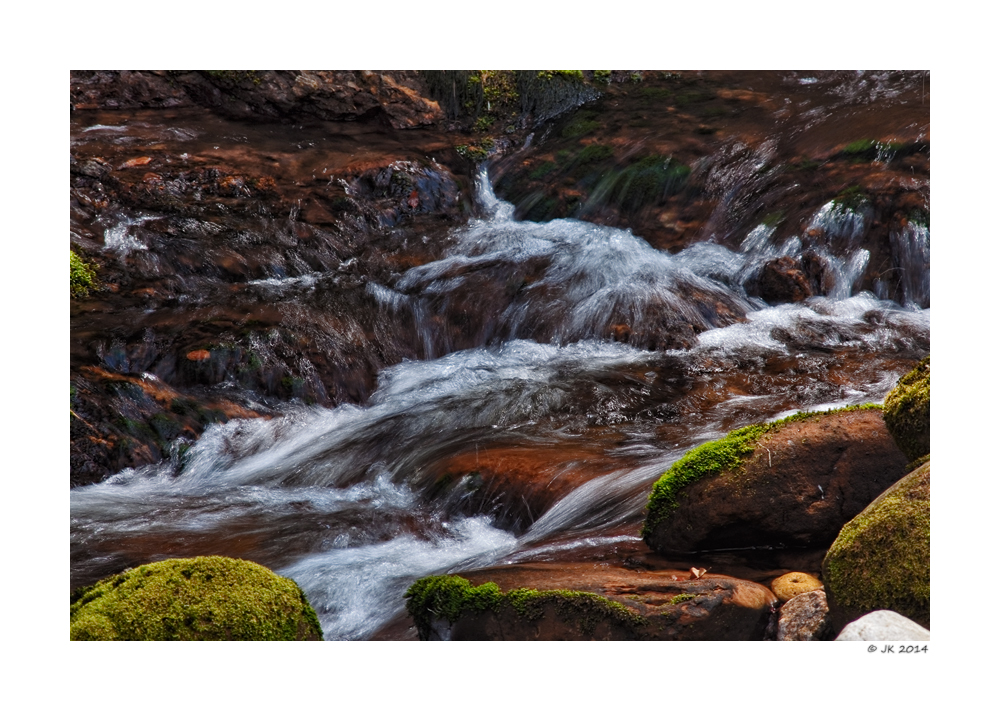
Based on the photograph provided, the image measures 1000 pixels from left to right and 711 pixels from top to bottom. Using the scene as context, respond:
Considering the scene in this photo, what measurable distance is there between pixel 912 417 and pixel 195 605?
291cm

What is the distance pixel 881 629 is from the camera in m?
2.68

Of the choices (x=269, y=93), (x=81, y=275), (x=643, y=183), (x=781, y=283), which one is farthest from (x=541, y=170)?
(x=81, y=275)

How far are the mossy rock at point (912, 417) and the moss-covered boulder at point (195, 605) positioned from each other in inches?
99.8

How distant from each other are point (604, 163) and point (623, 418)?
2500 millimetres

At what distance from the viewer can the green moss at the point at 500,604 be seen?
2.79 meters

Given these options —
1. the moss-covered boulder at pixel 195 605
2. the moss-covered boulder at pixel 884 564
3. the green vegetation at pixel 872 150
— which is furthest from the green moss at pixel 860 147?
the moss-covered boulder at pixel 195 605

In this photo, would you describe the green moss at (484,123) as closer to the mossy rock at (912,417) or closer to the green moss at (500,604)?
the mossy rock at (912,417)

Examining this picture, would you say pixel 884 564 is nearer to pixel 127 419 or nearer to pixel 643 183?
pixel 127 419

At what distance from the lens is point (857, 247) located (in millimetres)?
5836

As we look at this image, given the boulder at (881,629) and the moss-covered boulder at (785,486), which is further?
the moss-covered boulder at (785,486)

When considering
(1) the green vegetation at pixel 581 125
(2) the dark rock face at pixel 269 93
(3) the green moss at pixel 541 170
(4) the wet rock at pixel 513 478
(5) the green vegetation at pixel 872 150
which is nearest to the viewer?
(4) the wet rock at pixel 513 478

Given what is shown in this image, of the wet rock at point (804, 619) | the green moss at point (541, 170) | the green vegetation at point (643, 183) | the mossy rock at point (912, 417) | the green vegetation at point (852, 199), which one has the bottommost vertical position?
the wet rock at point (804, 619)
